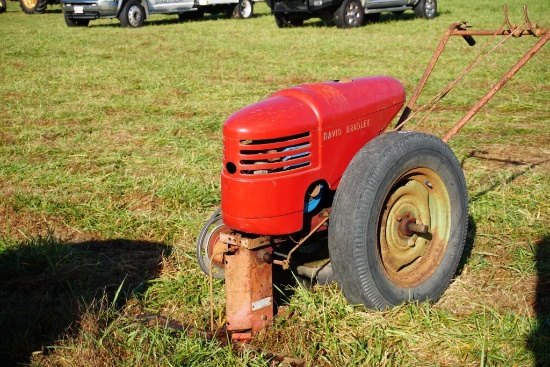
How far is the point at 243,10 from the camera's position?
69.7 feet

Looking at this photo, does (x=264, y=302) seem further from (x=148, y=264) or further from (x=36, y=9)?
(x=36, y=9)

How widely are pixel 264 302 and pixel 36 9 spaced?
76.5 feet

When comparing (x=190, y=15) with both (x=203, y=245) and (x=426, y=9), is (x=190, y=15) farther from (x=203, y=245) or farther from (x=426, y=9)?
(x=203, y=245)

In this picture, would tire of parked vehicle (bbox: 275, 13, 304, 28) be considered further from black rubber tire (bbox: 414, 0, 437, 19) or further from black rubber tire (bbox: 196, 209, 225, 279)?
black rubber tire (bbox: 196, 209, 225, 279)

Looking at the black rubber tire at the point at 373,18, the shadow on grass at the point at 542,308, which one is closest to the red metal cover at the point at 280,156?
the shadow on grass at the point at 542,308

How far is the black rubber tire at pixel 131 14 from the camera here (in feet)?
59.7

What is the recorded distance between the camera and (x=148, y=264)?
4.23 m

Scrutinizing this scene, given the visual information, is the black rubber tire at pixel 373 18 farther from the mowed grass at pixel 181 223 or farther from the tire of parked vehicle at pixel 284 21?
the mowed grass at pixel 181 223

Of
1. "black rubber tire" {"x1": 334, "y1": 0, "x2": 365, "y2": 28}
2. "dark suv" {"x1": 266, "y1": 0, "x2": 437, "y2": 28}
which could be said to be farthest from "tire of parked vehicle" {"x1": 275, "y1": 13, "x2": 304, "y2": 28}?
"black rubber tire" {"x1": 334, "y1": 0, "x2": 365, "y2": 28}

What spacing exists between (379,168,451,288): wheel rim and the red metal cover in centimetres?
37

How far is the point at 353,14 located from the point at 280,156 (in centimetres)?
1426

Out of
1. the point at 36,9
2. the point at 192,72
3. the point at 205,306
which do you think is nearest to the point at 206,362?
the point at 205,306

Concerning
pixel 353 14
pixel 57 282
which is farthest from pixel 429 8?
pixel 57 282

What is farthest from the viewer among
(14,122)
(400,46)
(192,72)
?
(400,46)
